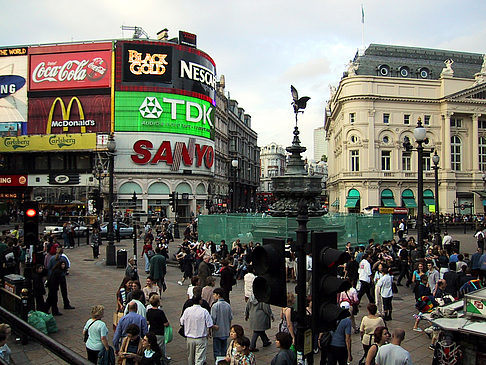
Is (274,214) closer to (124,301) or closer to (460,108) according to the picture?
(124,301)

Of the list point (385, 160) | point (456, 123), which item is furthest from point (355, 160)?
point (456, 123)

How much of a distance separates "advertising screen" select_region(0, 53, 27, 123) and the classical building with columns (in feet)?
152

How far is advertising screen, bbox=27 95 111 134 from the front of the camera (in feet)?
200

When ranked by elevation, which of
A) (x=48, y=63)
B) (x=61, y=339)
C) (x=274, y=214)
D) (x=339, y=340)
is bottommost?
(x=61, y=339)

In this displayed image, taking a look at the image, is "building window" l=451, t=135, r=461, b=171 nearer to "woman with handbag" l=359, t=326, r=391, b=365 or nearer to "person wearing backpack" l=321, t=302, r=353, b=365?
"person wearing backpack" l=321, t=302, r=353, b=365

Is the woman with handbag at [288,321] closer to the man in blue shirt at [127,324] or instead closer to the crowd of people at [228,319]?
the crowd of people at [228,319]

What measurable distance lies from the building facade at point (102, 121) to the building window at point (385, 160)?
26568mm

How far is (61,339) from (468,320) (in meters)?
9.03

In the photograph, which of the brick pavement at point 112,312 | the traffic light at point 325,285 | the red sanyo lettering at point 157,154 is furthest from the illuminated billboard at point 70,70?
the traffic light at point 325,285

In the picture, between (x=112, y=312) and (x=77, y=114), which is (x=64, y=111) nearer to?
(x=77, y=114)

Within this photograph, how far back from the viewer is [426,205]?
60250mm

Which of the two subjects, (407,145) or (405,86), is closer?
(407,145)

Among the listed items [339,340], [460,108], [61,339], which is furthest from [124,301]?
[460,108]

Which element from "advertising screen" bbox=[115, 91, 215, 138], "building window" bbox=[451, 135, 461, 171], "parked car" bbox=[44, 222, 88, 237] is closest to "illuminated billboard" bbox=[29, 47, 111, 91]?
"advertising screen" bbox=[115, 91, 215, 138]
